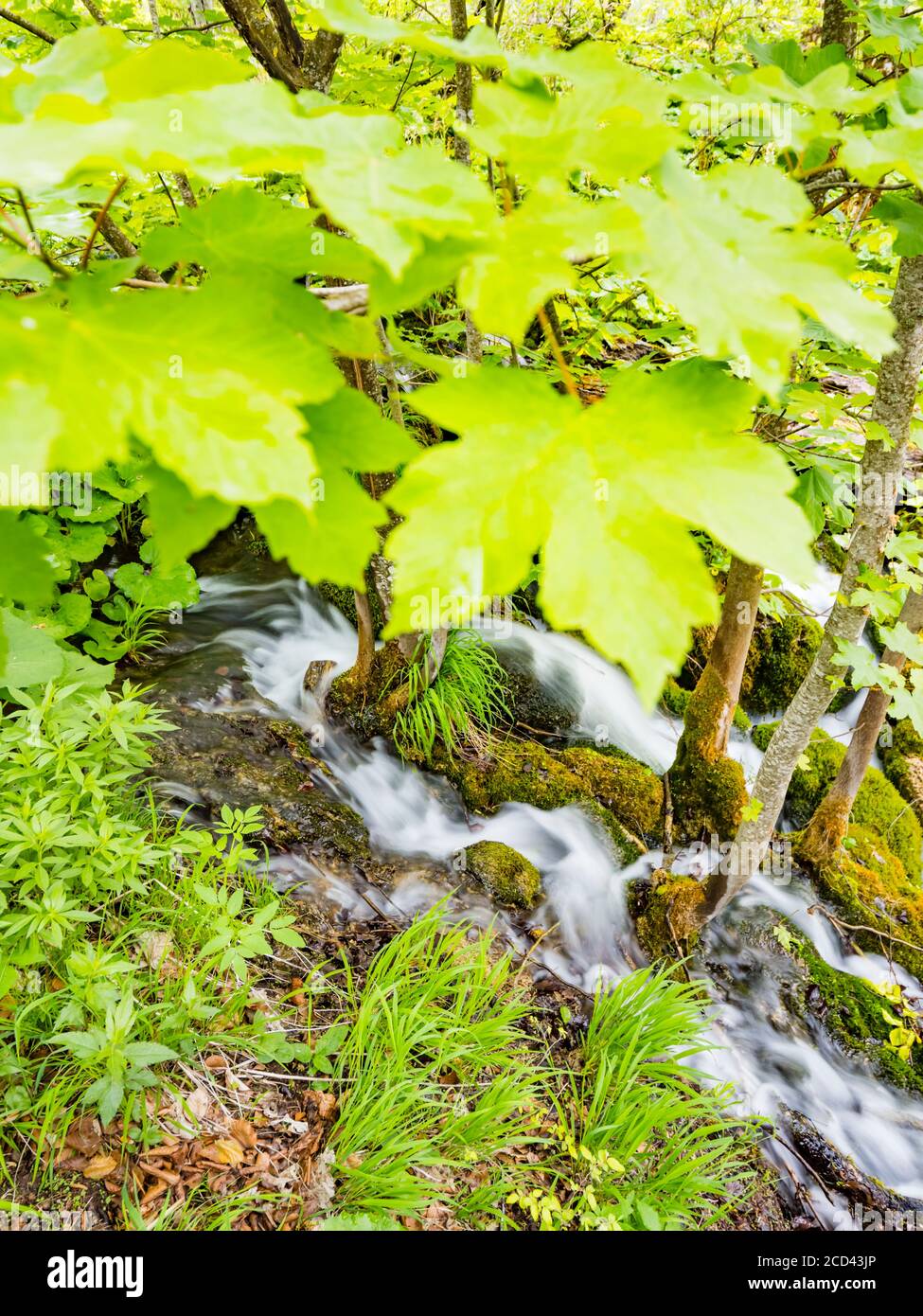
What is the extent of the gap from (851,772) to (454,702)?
2.16m

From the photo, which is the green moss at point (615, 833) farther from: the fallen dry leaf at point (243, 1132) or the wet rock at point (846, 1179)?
the fallen dry leaf at point (243, 1132)

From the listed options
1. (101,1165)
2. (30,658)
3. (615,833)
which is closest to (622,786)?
(615,833)

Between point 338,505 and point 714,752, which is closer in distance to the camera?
point 338,505

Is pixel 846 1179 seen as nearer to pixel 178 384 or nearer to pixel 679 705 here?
pixel 679 705

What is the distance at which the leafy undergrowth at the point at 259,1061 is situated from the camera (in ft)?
5.75

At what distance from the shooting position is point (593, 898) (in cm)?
355

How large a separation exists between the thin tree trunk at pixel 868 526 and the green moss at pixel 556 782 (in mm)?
855

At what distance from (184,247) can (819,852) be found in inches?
164

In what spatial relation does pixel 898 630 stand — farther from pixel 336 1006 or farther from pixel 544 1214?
pixel 336 1006

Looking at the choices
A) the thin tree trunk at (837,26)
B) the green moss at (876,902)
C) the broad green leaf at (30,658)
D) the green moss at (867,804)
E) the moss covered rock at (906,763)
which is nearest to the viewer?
the broad green leaf at (30,658)

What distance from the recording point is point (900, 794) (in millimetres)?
4477

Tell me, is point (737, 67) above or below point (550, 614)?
above

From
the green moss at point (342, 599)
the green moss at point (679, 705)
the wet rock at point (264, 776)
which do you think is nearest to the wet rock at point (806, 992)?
the green moss at point (679, 705)

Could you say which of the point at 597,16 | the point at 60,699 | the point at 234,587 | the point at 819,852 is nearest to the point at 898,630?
the point at 819,852
